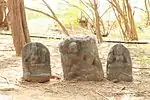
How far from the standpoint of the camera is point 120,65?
4.97 meters

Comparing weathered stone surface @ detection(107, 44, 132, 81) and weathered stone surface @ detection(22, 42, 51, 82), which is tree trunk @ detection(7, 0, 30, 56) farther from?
weathered stone surface @ detection(107, 44, 132, 81)

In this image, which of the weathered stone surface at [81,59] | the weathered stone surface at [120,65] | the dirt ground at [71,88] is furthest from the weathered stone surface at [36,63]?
the weathered stone surface at [120,65]

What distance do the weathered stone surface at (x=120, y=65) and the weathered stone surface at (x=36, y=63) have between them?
2.76ft

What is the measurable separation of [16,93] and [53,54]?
2970 millimetres

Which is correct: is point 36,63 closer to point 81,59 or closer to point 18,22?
point 81,59


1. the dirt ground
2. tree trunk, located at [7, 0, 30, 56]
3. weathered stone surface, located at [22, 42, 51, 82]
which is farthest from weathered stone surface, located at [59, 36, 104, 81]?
tree trunk, located at [7, 0, 30, 56]

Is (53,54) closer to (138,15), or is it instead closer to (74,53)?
→ (74,53)

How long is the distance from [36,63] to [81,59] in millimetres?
603

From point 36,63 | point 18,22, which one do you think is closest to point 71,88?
point 36,63

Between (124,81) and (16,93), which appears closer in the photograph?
(16,93)

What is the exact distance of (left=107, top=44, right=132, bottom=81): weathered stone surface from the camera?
4.97m

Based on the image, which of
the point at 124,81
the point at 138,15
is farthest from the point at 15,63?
the point at 138,15

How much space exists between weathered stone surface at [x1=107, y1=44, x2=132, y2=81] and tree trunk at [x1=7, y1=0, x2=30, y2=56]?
2640 millimetres

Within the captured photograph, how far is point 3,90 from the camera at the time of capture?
15.5 feet
